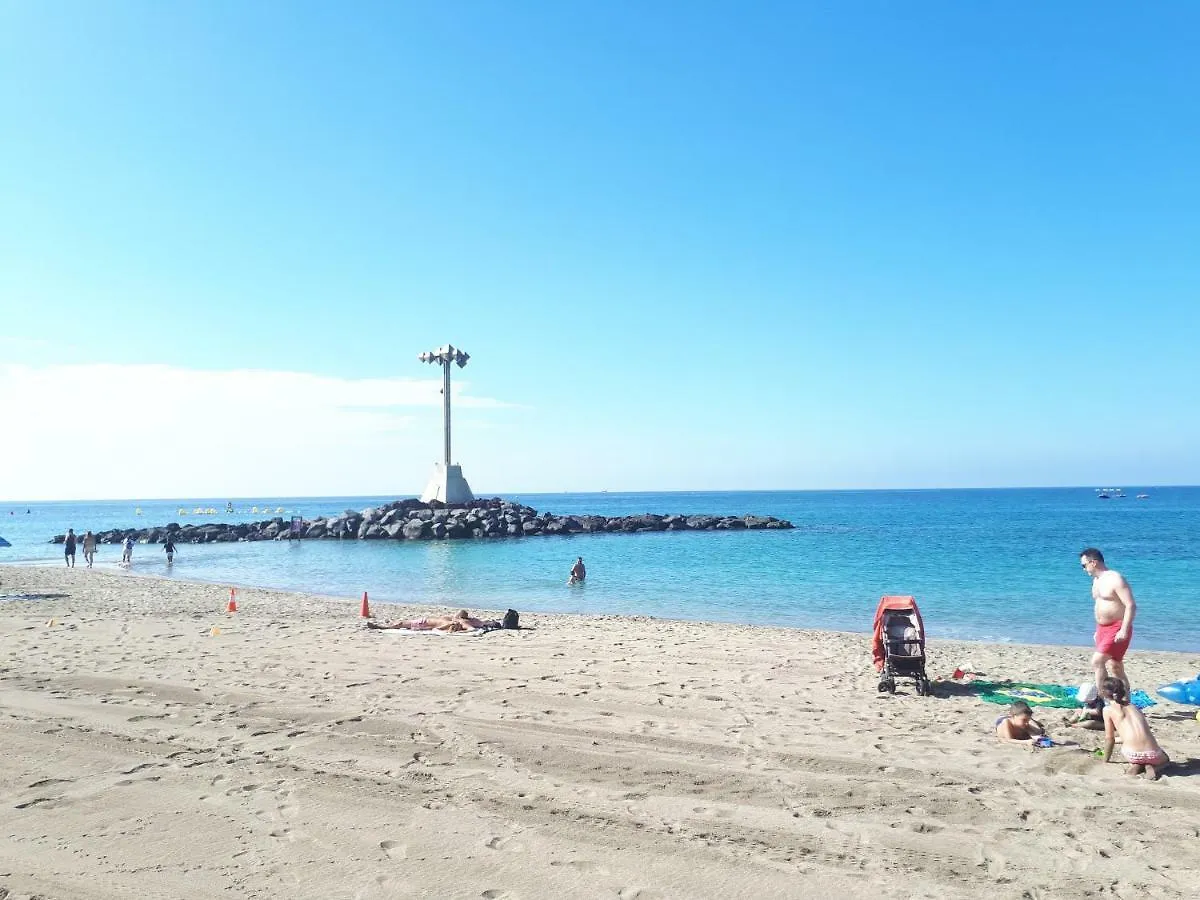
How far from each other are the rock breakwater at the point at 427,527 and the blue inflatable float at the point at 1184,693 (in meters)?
46.1

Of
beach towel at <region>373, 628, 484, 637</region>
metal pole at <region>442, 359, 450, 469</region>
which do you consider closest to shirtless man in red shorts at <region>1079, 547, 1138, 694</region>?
beach towel at <region>373, 628, 484, 637</region>

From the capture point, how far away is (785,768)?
6.68 metres

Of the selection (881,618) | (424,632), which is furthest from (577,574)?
(881,618)

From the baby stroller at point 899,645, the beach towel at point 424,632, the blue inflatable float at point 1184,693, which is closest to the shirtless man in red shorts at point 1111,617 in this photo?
the blue inflatable float at point 1184,693

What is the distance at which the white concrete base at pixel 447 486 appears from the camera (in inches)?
2378

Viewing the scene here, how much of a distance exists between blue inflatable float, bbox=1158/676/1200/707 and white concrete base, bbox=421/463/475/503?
176 ft

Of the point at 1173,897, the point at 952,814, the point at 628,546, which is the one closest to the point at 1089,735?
the point at 952,814

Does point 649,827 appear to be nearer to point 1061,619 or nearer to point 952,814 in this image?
point 952,814

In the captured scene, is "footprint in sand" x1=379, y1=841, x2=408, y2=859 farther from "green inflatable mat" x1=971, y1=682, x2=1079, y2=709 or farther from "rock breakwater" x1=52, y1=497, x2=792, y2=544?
"rock breakwater" x1=52, y1=497, x2=792, y2=544

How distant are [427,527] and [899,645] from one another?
4553 centimetres

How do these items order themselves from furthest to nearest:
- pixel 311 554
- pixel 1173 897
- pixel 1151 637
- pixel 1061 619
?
pixel 311 554
pixel 1061 619
pixel 1151 637
pixel 1173 897

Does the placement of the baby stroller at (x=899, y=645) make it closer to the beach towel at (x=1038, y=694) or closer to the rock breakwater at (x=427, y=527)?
the beach towel at (x=1038, y=694)

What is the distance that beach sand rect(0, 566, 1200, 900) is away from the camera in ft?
15.6

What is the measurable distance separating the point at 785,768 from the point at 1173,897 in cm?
276
